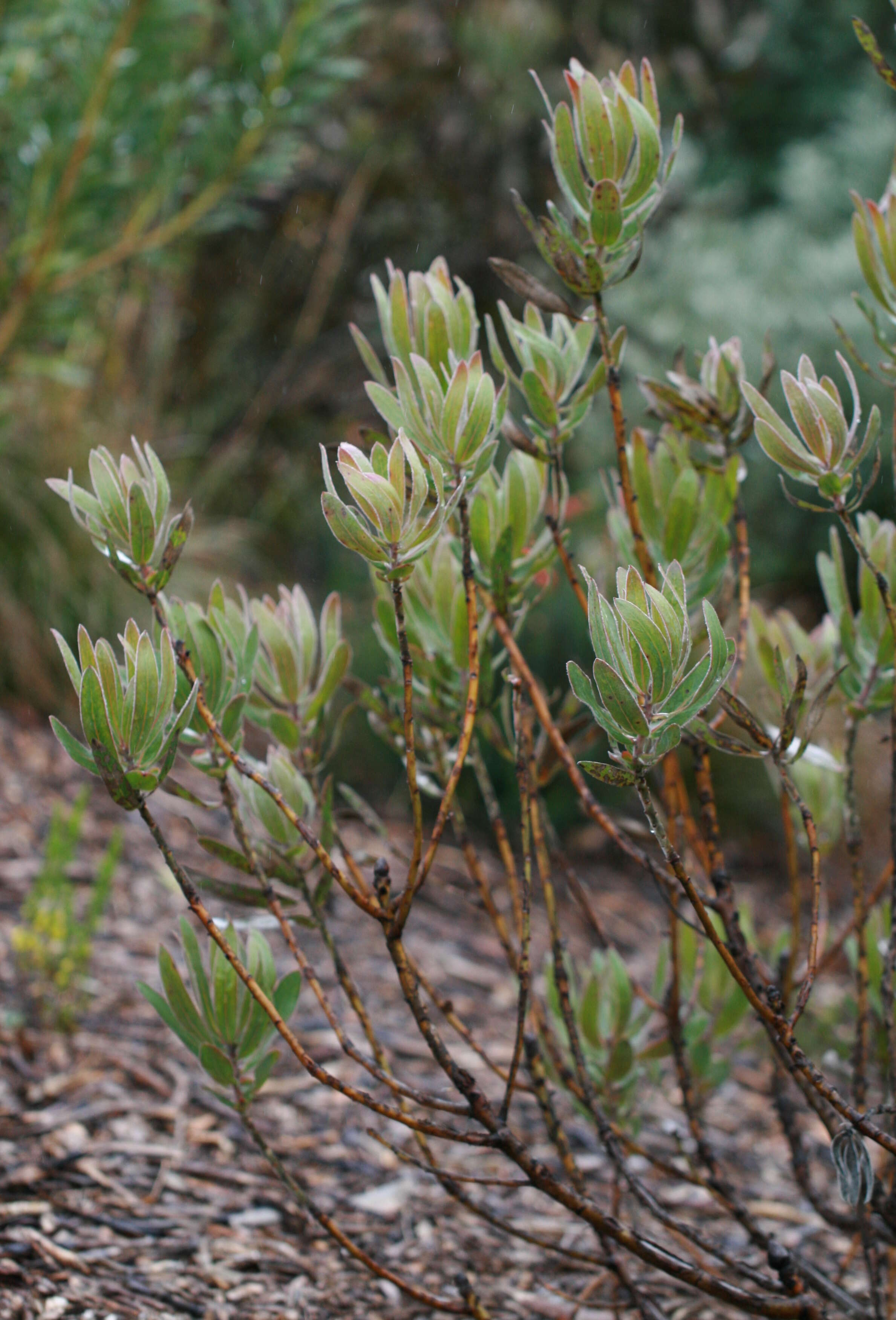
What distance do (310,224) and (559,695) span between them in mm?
5520

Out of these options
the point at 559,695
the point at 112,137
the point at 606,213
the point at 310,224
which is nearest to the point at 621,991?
the point at 559,695

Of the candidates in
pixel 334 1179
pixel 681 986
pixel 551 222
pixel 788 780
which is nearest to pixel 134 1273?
pixel 334 1179

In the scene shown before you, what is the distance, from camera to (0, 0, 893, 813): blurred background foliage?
8.16ft

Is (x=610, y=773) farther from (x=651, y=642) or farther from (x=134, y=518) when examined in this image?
(x=134, y=518)

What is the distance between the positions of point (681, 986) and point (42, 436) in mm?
3145

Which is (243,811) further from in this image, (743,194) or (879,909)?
(743,194)

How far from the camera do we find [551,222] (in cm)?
85

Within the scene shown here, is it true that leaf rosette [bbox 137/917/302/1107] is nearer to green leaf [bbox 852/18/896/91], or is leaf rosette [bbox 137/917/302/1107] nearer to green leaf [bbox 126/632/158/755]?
green leaf [bbox 126/632/158/755]

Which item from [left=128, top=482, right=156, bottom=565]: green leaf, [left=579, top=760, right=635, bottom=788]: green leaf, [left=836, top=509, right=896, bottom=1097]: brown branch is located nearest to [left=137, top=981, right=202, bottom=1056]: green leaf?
[left=128, top=482, right=156, bottom=565]: green leaf

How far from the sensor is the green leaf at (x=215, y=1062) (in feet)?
3.02

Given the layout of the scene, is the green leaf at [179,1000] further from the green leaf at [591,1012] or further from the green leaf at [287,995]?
the green leaf at [591,1012]

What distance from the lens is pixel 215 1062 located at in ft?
3.04

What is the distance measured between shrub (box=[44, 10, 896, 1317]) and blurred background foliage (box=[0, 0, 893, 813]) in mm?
1849

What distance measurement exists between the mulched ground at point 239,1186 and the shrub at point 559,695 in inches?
3.2
